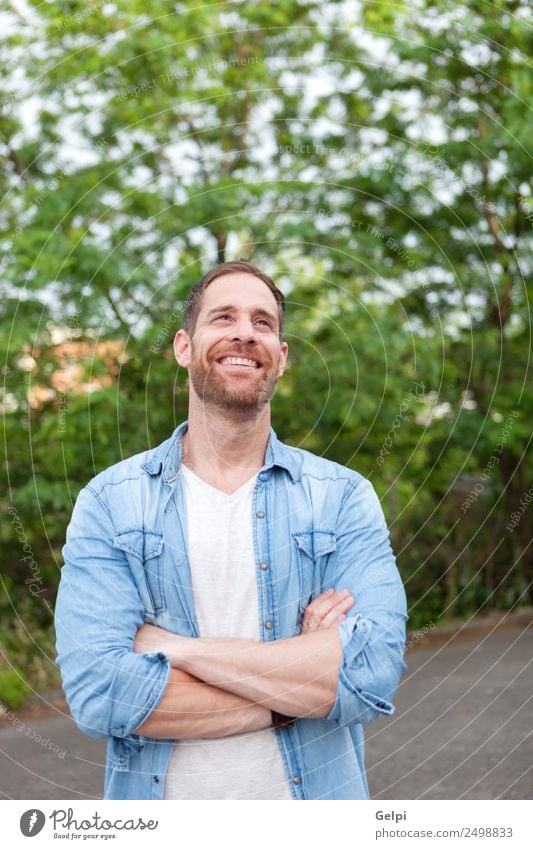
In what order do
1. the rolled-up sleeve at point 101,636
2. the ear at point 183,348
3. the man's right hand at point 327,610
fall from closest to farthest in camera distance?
1. the rolled-up sleeve at point 101,636
2. the man's right hand at point 327,610
3. the ear at point 183,348

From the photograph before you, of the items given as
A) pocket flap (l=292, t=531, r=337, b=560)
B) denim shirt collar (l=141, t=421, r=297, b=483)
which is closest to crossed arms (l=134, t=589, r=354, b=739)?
pocket flap (l=292, t=531, r=337, b=560)

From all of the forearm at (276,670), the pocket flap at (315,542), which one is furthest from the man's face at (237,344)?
the forearm at (276,670)

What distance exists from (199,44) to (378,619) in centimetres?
510

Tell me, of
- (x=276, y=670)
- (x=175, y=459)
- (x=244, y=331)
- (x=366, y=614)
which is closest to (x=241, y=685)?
(x=276, y=670)

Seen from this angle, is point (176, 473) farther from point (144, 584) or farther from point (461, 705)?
point (461, 705)

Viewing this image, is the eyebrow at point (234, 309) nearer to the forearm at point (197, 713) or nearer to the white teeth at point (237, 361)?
the white teeth at point (237, 361)

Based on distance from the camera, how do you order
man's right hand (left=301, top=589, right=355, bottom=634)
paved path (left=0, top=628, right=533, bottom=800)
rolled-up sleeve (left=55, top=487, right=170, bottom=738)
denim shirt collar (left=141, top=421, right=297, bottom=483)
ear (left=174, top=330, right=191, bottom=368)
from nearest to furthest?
1. rolled-up sleeve (left=55, top=487, right=170, bottom=738)
2. man's right hand (left=301, top=589, right=355, bottom=634)
3. denim shirt collar (left=141, top=421, right=297, bottom=483)
4. ear (left=174, top=330, right=191, bottom=368)
5. paved path (left=0, top=628, right=533, bottom=800)

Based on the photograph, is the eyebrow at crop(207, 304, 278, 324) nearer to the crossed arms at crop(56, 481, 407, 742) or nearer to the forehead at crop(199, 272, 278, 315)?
the forehead at crop(199, 272, 278, 315)

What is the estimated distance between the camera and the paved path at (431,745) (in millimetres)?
4711

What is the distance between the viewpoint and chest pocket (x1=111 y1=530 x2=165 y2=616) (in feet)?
7.41

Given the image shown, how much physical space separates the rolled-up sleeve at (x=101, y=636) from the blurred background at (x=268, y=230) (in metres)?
2.92

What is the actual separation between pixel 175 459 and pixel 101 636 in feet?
1.50

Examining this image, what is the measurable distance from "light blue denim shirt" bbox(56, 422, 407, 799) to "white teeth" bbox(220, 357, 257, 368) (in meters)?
0.19

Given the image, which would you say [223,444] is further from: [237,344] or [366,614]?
[366,614]
